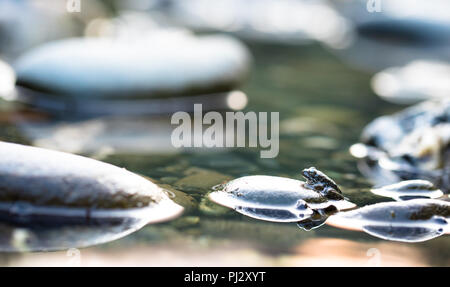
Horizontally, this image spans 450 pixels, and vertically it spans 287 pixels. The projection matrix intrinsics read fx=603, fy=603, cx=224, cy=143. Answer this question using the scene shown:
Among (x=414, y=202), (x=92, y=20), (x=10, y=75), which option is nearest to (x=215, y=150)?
(x=414, y=202)

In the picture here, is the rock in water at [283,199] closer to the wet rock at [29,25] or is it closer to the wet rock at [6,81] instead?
the wet rock at [6,81]

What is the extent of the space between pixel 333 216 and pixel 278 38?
468 cm

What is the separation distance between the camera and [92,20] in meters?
5.85

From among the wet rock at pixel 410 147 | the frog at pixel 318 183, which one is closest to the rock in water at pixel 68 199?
the frog at pixel 318 183

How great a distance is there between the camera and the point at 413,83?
442cm

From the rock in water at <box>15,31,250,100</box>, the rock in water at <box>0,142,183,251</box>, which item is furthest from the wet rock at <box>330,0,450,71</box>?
the rock in water at <box>0,142,183,251</box>

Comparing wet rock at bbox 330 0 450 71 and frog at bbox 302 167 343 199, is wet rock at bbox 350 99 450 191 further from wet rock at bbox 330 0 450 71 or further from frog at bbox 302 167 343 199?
wet rock at bbox 330 0 450 71

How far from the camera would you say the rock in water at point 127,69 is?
11.5ft

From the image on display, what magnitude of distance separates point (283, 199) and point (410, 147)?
1.04 m

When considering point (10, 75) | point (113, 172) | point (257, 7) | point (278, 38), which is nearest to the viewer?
point (113, 172)

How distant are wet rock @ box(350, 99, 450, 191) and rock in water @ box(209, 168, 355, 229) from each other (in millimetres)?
476

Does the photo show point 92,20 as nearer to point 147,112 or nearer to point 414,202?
point 147,112

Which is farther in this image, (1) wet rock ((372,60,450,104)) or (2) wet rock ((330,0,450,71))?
(2) wet rock ((330,0,450,71))

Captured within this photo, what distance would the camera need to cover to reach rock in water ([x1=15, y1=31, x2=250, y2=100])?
3.52 m
